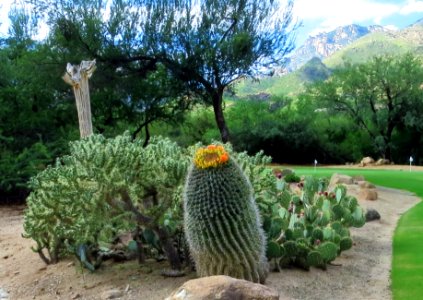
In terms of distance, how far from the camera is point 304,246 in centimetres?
720

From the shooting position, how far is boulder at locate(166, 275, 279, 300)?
427 cm

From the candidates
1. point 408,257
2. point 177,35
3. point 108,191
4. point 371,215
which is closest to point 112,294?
point 108,191

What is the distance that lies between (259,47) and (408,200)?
29.6ft

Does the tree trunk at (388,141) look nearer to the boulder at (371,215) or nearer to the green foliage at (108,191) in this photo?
the boulder at (371,215)

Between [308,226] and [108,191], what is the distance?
10.7ft

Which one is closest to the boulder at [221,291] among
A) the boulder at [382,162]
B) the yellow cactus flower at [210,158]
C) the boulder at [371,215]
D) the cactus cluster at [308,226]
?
the yellow cactus flower at [210,158]

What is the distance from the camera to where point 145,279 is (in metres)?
6.74

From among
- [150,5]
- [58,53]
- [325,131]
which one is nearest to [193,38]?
[150,5]

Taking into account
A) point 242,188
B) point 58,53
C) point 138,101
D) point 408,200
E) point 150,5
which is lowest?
point 408,200

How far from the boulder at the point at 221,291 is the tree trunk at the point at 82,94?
4857mm

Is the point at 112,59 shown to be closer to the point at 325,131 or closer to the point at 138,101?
the point at 138,101

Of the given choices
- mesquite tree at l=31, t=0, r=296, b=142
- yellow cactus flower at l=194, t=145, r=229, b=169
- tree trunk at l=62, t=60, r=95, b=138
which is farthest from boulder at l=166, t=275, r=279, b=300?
mesquite tree at l=31, t=0, r=296, b=142

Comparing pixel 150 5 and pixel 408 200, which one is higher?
pixel 150 5

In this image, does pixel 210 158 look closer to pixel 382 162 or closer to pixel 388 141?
pixel 382 162
